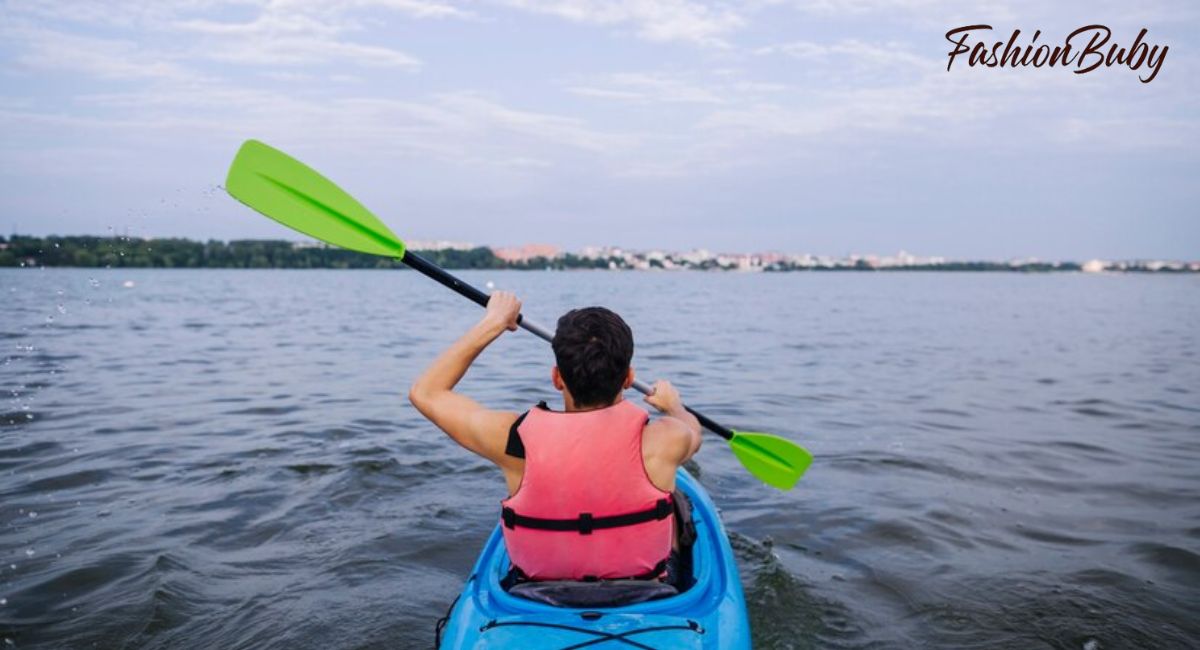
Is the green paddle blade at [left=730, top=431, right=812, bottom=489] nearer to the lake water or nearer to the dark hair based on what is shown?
the lake water

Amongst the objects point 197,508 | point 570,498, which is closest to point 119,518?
point 197,508

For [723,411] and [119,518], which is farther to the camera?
[723,411]

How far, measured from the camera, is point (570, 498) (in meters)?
2.51

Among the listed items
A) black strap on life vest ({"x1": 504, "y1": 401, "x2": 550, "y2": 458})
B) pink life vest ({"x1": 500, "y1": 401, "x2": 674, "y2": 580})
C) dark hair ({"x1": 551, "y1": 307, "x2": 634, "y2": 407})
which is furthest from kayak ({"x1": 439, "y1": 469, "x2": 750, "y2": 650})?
dark hair ({"x1": 551, "y1": 307, "x2": 634, "y2": 407})

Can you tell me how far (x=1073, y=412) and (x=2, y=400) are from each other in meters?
12.5

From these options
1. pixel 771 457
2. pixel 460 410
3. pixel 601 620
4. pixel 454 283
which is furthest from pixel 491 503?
pixel 601 620

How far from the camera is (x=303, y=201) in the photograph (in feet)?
13.7

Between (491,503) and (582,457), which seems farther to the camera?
(491,503)

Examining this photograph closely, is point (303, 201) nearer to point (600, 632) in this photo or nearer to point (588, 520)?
point (588, 520)

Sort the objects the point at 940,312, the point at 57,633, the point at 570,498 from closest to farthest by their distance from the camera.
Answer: the point at 570,498
the point at 57,633
the point at 940,312

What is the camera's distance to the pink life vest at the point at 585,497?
2510 millimetres

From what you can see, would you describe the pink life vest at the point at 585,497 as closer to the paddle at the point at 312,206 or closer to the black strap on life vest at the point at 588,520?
the black strap on life vest at the point at 588,520

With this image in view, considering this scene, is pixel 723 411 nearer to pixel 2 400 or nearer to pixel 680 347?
pixel 680 347

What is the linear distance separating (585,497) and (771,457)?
107 inches
